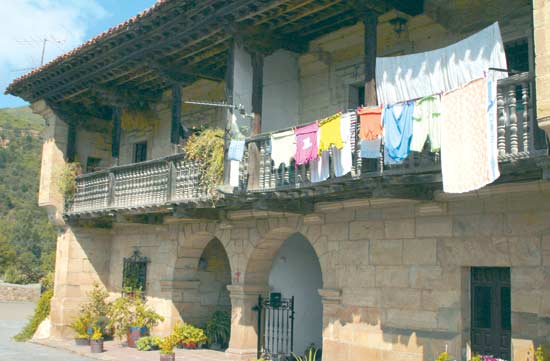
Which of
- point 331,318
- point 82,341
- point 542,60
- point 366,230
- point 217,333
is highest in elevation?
point 542,60

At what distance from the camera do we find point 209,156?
12867 millimetres

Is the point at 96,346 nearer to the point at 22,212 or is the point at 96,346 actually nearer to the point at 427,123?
the point at 427,123

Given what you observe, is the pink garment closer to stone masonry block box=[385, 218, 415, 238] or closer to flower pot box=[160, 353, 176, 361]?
stone masonry block box=[385, 218, 415, 238]

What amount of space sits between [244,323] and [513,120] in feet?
25.8

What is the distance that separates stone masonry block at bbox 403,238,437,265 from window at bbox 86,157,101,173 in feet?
37.9

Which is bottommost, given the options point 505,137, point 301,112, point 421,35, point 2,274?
point 2,274

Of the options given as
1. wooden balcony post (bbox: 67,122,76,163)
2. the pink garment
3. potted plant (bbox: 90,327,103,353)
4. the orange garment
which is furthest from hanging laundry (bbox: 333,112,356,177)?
wooden balcony post (bbox: 67,122,76,163)

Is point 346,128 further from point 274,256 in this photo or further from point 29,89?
point 29,89

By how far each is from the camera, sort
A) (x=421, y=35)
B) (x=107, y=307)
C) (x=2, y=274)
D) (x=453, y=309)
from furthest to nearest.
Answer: (x=2, y=274) → (x=107, y=307) → (x=421, y=35) → (x=453, y=309)

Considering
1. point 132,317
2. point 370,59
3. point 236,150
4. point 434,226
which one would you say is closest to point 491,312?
point 434,226

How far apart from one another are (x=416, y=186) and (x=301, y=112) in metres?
4.29

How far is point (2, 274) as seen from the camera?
46.9 metres

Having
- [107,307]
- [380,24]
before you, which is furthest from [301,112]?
[107,307]

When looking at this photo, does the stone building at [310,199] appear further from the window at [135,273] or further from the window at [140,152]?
the window at [140,152]
